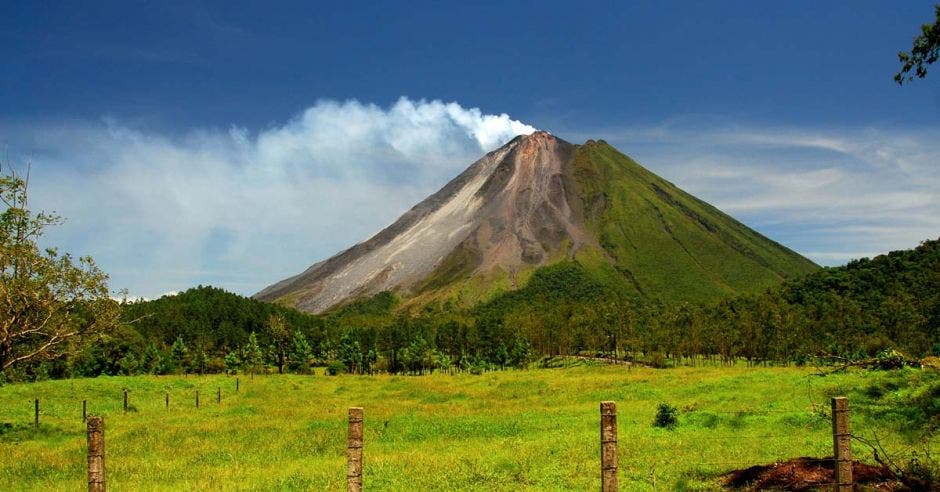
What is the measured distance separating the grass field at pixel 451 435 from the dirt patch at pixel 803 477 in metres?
0.81

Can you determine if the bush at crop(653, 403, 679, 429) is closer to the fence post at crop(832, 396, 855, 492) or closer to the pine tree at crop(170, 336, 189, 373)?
the fence post at crop(832, 396, 855, 492)

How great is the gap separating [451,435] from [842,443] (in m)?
21.0

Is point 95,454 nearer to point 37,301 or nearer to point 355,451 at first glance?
point 355,451

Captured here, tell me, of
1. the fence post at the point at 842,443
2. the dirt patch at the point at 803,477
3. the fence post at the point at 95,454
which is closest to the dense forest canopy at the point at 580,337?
the dirt patch at the point at 803,477

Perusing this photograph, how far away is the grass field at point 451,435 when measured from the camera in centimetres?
1973

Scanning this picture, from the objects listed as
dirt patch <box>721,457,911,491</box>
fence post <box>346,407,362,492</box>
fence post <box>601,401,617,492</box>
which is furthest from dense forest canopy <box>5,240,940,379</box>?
fence post <box>346,407,362,492</box>

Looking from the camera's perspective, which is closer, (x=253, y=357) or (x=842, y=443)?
(x=842, y=443)

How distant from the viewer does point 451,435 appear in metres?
30.7

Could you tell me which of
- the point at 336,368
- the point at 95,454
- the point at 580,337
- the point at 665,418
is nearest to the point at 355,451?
the point at 95,454

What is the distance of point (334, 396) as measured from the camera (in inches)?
2192

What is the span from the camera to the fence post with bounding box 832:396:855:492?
1219 centimetres

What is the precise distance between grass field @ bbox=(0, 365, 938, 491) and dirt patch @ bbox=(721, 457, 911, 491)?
811 millimetres

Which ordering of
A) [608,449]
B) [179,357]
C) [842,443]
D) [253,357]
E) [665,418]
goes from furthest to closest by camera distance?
1. [179,357]
2. [253,357]
3. [665,418]
4. [842,443]
5. [608,449]

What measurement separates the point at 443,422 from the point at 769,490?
2145 centimetres
